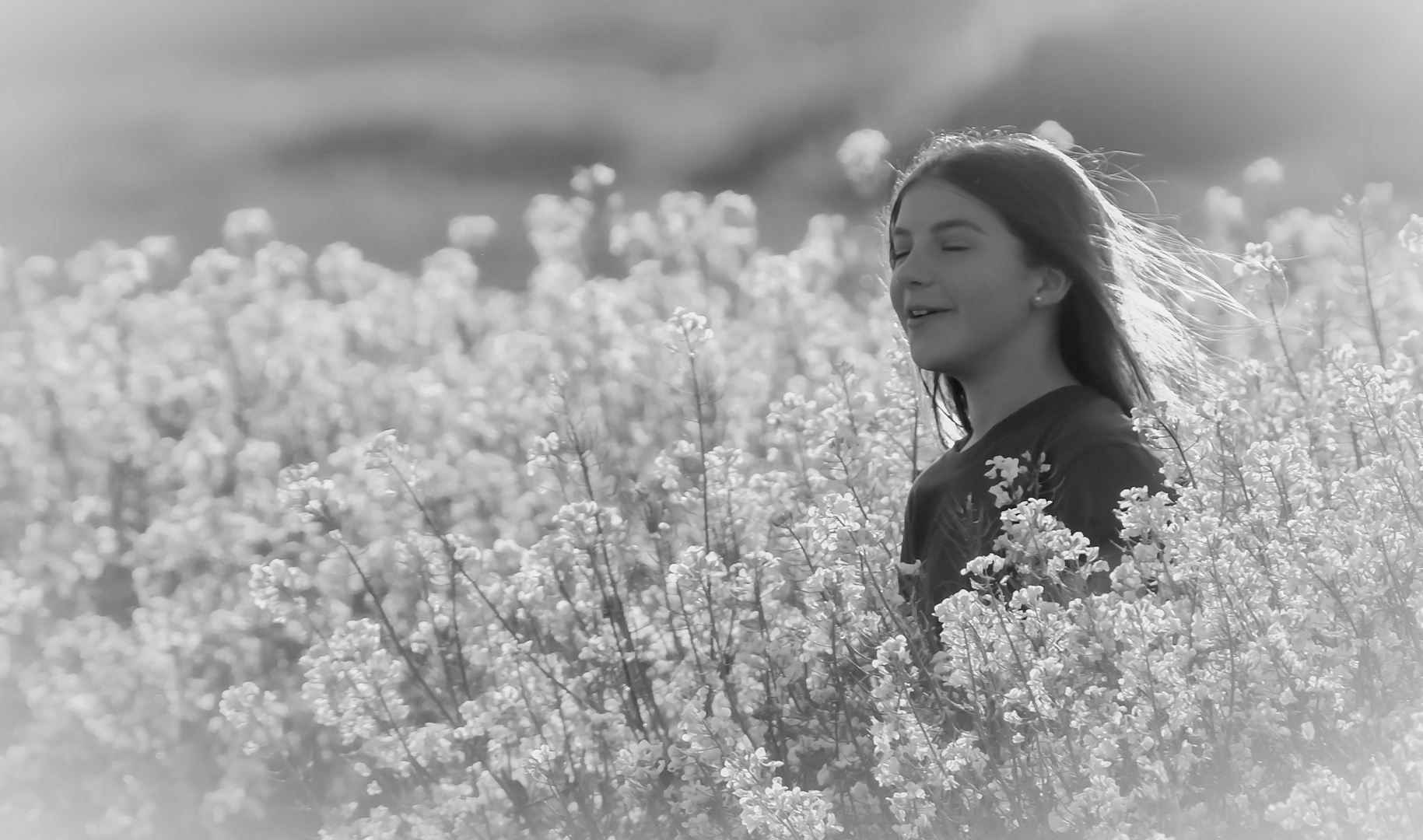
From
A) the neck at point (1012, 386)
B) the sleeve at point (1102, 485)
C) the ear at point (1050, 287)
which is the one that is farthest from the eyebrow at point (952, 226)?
the sleeve at point (1102, 485)

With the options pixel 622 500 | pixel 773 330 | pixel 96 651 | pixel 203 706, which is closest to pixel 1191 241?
pixel 622 500

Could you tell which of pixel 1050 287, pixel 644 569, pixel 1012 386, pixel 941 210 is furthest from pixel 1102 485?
pixel 644 569

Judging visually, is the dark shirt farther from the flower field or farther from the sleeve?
the flower field

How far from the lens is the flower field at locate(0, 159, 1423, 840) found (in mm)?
1946

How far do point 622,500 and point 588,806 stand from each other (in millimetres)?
930

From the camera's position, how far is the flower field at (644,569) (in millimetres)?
1946

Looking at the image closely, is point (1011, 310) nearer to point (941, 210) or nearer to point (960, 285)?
point (960, 285)

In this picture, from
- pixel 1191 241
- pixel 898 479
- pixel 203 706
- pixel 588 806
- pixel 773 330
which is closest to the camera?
pixel 588 806

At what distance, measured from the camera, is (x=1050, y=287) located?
9.98ft

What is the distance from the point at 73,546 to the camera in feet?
14.9

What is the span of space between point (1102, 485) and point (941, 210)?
30.5 inches

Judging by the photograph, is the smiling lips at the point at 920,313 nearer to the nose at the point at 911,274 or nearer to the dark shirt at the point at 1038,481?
the nose at the point at 911,274

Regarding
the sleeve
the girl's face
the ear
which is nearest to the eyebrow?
the girl's face

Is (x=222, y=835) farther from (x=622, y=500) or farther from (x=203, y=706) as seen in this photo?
(x=622, y=500)
